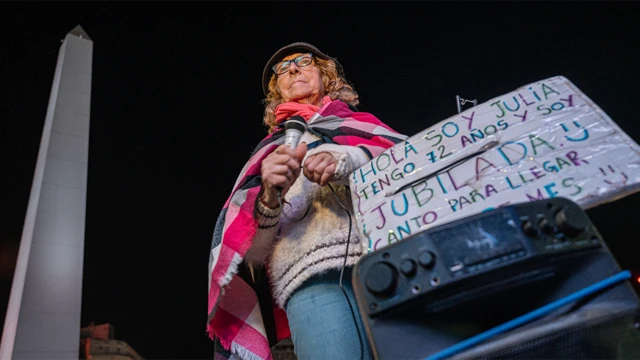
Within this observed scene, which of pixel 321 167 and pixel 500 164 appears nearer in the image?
pixel 500 164

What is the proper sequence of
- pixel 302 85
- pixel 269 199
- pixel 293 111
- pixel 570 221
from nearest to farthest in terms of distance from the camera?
pixel 570 221 → pixel 269 199 → pixel 293 111 → pixel 302 85

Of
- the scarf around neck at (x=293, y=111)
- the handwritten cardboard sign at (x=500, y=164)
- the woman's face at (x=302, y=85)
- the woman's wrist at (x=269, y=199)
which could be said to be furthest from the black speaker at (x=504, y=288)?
the woman's face at (x=302, y=85)

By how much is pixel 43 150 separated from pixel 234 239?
4377 millimetres

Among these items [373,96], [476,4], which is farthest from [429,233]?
[373,96]

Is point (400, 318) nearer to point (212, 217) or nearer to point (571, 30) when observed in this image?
point (571, 30)

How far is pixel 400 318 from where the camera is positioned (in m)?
0.61

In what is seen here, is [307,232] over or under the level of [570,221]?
over

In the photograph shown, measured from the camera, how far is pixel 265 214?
103cm

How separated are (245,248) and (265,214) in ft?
0.29

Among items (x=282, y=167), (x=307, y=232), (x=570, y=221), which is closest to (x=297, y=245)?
(x=307, y=232)

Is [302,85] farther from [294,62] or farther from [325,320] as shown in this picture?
[325,320]

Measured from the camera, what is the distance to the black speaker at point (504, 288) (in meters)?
0.55

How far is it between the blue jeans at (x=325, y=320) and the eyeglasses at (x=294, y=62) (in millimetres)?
742

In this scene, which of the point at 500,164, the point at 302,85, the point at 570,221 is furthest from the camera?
the point at 302,85
